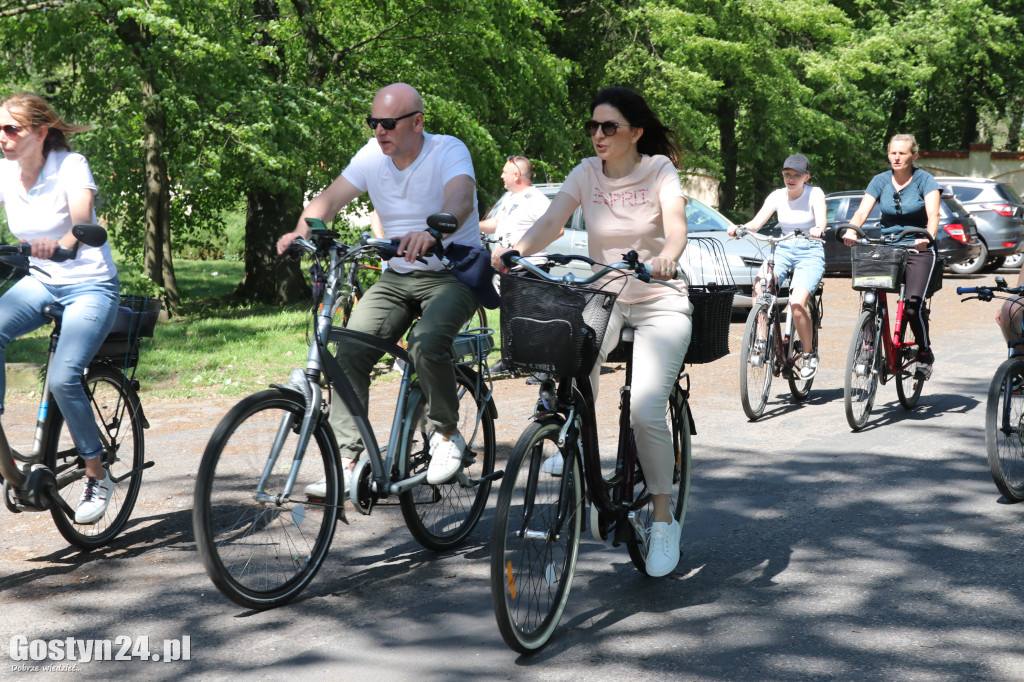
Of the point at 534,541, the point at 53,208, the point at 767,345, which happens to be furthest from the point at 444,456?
the point at 767,345

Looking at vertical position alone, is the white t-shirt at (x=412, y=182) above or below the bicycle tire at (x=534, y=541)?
above

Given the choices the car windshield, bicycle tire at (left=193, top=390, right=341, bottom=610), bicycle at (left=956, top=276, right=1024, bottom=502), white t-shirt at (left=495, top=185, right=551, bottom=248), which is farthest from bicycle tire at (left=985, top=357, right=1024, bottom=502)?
the car windshield

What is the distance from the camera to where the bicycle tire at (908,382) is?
8.08m

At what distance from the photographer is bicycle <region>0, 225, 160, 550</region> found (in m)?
4.59

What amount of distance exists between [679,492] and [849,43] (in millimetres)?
27020

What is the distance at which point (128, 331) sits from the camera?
5078 mm

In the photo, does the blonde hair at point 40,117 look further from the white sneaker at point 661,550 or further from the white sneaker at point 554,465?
the white sneaker at point 661,550

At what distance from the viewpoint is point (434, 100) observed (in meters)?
15.7

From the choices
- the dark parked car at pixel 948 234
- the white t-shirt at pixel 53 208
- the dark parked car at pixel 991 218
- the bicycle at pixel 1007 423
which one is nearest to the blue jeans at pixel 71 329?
the white t-shirt at pixel 53 208

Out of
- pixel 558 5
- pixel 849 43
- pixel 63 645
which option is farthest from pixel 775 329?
pixel 849 43

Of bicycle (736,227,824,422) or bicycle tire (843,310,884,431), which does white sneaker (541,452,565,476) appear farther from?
bicycle (736,227,824,422)

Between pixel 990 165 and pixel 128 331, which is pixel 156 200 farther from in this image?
pixel 990 165

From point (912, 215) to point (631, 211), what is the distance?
15.6 feet

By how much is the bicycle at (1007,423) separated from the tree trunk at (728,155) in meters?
23.5
